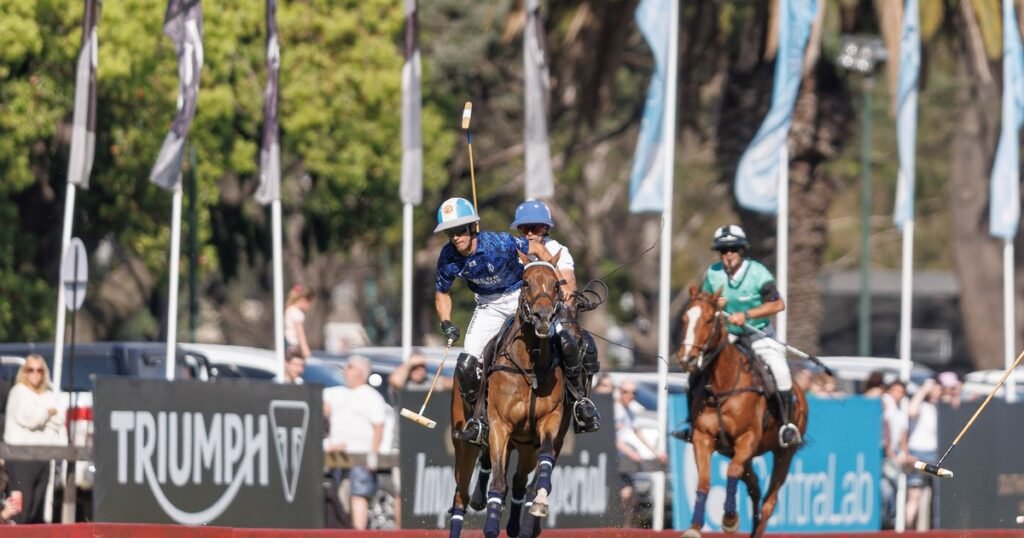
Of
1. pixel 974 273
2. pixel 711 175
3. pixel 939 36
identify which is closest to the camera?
pixel 939 36

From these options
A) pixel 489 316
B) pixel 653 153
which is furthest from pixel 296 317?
pixel 489 316

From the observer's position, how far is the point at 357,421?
18625 millimetres

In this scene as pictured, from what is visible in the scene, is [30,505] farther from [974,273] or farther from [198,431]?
[974,273]

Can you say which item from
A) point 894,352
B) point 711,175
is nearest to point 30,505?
point 894,352

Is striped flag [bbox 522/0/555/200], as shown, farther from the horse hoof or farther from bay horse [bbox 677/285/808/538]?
the horse hoof

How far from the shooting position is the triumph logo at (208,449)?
16.6 meters

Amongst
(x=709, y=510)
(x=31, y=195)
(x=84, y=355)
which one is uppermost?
(x=31, y=195)

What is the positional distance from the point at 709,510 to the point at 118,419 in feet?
19.2

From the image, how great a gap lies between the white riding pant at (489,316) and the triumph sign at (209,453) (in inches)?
157

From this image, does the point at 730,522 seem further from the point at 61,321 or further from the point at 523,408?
the point at 61,321

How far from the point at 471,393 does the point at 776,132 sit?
1113 centimetres

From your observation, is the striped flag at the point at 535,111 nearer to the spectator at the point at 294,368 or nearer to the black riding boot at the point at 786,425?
the spectator at the point at 294,368

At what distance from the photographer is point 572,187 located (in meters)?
50.8

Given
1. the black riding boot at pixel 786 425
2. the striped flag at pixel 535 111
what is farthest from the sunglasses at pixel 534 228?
the striped flag at pixel 535 111
